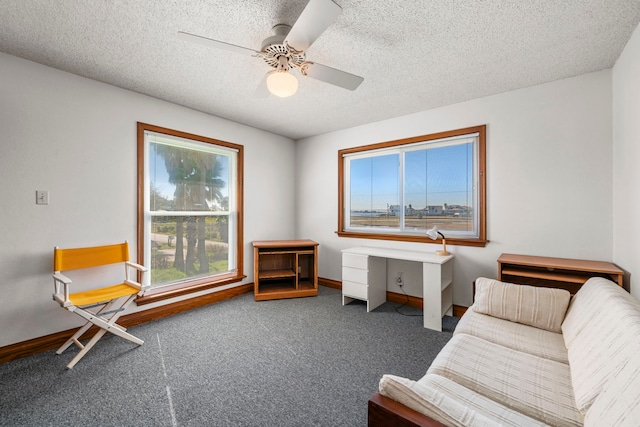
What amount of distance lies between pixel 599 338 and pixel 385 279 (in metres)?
2.38

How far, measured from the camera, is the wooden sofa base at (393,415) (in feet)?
2.73

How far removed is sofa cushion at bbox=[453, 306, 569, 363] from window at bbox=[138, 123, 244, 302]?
2.91 meters

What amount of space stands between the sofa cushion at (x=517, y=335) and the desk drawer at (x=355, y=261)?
1316 mm

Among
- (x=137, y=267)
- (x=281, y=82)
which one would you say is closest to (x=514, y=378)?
(x=281, y=82)

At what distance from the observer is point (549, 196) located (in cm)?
258

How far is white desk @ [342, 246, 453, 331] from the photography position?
2.69 meters

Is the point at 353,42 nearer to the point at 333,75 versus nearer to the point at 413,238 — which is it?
the point at 333,75

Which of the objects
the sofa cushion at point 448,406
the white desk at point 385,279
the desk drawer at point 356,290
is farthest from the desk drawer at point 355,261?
the sofa cushion at point 448,406

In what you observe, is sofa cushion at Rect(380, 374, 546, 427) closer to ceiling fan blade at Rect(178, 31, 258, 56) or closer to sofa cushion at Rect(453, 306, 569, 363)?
sofa cushion at Rect(453, 306, 569, 363)

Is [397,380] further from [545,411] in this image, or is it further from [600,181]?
[600,181]

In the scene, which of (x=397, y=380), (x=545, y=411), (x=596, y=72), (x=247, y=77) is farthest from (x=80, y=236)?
(x=596, y=72)

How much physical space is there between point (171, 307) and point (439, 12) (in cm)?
367

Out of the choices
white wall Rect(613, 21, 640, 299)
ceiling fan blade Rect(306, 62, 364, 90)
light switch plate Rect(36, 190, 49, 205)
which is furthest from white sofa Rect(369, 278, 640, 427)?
light switch plate Rect(36, 190, 49, 205)

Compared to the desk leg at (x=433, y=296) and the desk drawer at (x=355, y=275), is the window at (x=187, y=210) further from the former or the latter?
the desk leg at (x=433, y=296)
